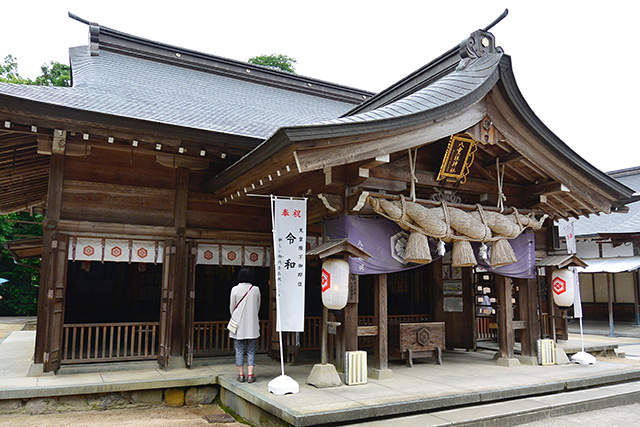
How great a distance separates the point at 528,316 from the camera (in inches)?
324

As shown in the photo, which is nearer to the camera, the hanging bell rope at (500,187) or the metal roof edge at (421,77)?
the hanging bell rope at (500,187)

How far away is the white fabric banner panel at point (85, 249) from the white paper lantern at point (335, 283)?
160 inches

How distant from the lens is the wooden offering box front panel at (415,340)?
7930 millimetres

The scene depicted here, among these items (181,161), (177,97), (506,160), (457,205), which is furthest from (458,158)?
(177,97)

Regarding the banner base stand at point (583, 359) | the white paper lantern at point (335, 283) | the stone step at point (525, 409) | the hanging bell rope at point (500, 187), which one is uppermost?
the hanging bell rope at point (500, 187)

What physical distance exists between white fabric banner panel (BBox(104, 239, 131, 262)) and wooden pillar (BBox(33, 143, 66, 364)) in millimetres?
834

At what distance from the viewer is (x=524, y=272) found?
26.9ft

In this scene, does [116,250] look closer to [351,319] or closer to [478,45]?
[351,319]

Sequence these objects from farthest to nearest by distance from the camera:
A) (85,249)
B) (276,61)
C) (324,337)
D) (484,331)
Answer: (276,61) → (484,331) → (85,249) → (324,337)

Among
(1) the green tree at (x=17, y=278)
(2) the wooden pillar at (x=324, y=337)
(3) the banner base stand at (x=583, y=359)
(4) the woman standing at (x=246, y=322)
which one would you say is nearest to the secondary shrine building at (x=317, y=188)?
(2) the wooden pillar at (x=324, y=337)

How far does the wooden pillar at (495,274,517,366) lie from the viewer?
794cm

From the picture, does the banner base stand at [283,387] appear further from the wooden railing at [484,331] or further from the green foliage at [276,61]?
the green foliage at [276,61]

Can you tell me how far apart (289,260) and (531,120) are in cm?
443

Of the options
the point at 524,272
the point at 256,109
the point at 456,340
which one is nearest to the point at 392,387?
the point at 524,272
